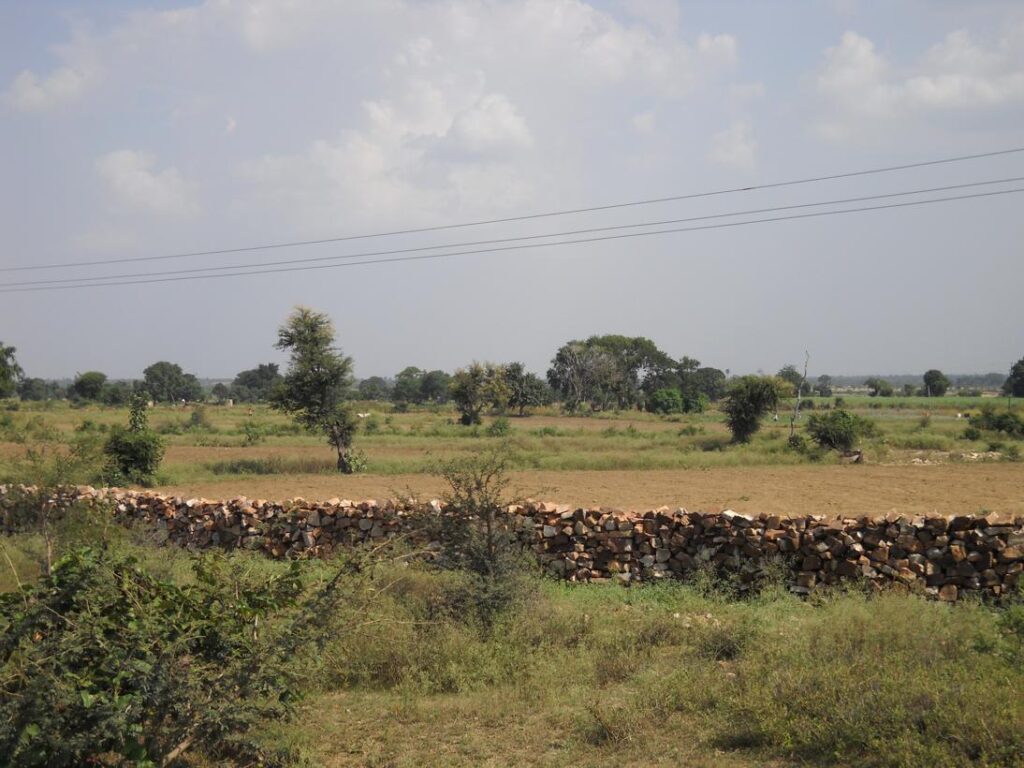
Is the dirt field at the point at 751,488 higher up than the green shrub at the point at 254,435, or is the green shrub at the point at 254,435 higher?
the green shrub at the point at 254,435

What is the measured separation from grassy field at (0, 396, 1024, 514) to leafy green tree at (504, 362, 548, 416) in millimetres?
29496

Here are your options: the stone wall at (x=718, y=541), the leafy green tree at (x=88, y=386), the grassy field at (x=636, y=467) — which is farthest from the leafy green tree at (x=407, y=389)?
the stone wall at (x=718, y=541)

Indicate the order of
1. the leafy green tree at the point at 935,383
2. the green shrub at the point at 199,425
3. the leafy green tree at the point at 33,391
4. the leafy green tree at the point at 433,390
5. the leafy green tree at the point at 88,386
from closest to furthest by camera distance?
the green shrub at the point at 199,425
the leafy green tree at the point at 88,386
the leafy green tree at the point at 33,391
the leafy green tree at the point at 433,390
the leafy green tree at the point at 935,383

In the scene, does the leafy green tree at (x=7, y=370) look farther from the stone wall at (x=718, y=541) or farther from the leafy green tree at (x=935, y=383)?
the leafy green tree at (x=935, y=383)

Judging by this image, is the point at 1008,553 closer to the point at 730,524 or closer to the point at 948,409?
the point at 730,524

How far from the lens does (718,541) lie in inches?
444

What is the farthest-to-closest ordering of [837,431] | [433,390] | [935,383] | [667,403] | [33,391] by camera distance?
1. [935,383]
2. [433,390]
3. [33,391]
4. [667,403]
5. [837,431]

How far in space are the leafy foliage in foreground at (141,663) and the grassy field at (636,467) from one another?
4343 millimetres

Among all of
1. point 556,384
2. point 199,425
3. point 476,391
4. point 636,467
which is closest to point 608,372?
point 556,384

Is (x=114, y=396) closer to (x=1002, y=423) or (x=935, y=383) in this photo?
(x=1002, y=423)

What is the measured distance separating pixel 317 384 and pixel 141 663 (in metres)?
25.9

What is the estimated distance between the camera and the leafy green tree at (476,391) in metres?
57.3

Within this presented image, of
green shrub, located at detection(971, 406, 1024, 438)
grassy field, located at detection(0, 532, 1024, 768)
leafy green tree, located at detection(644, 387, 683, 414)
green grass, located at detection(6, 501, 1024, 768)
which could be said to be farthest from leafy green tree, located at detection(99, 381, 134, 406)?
grassy field, located at detection(0, 532, 1024, 768)

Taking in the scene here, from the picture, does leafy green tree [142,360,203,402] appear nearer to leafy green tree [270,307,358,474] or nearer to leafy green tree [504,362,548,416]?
leafy green tree [504,362,548,416]
